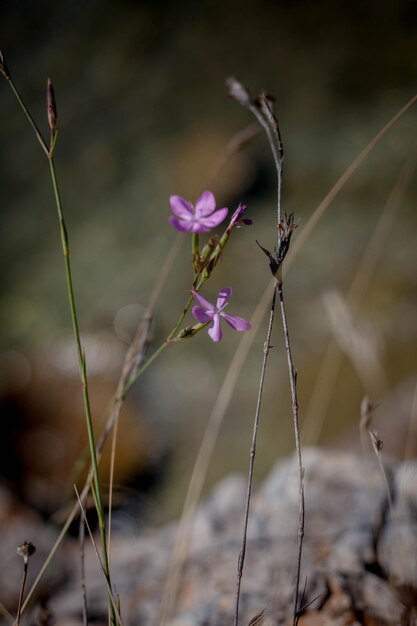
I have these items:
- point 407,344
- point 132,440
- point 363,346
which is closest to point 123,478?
point 132,440

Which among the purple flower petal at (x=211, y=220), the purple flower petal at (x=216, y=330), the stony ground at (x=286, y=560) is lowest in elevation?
the stony ground at (x=286, y=560)

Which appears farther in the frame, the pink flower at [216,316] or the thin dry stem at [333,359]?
the thin dry stem at [333,359]

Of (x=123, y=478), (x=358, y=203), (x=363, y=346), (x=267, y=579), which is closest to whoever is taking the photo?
(x=363, y=346)

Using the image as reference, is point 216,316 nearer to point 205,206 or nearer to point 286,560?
point 205,206

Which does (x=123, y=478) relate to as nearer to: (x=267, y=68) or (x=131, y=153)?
(x=131, y=153)

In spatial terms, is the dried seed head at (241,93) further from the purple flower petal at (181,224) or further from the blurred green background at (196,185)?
the blurred green background at (196,185)

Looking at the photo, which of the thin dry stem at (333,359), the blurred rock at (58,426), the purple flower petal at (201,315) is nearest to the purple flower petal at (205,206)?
Result: the purple flower petal at (201,315)
